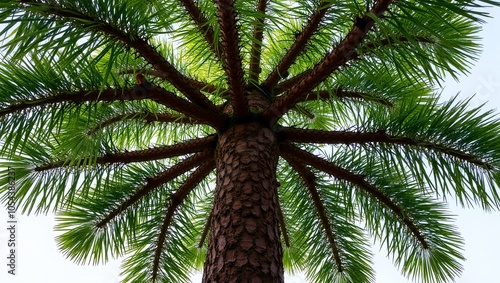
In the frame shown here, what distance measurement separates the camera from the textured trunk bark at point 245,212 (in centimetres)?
128

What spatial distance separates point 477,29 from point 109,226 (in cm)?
192

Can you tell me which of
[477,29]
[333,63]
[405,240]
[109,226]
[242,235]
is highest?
[477,29]

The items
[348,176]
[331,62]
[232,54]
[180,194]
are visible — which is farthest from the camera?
[180,194]

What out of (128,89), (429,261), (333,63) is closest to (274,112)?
(333,63)

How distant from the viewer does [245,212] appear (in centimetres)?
143

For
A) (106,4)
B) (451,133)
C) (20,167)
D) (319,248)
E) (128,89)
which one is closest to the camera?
(106,4)

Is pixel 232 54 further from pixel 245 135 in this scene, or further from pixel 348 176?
pixel 348 176

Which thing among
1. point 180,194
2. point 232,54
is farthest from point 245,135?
point 180,194

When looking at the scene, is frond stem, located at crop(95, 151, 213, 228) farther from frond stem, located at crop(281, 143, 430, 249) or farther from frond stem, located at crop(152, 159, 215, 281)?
frond stem, located at crop(281, 143, 430, 249)

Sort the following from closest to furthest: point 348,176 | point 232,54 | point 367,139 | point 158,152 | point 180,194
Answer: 1. point 232,54
2. point 367,139
3. point 158,152
4. point 348,176
5. point 180,194

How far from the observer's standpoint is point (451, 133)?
1.69 m

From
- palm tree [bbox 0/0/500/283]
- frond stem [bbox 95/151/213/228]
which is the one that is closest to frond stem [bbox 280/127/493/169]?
palm tree [bbox 0/0/500/283]

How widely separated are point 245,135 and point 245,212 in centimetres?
36

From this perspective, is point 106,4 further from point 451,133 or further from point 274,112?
point 451,133
